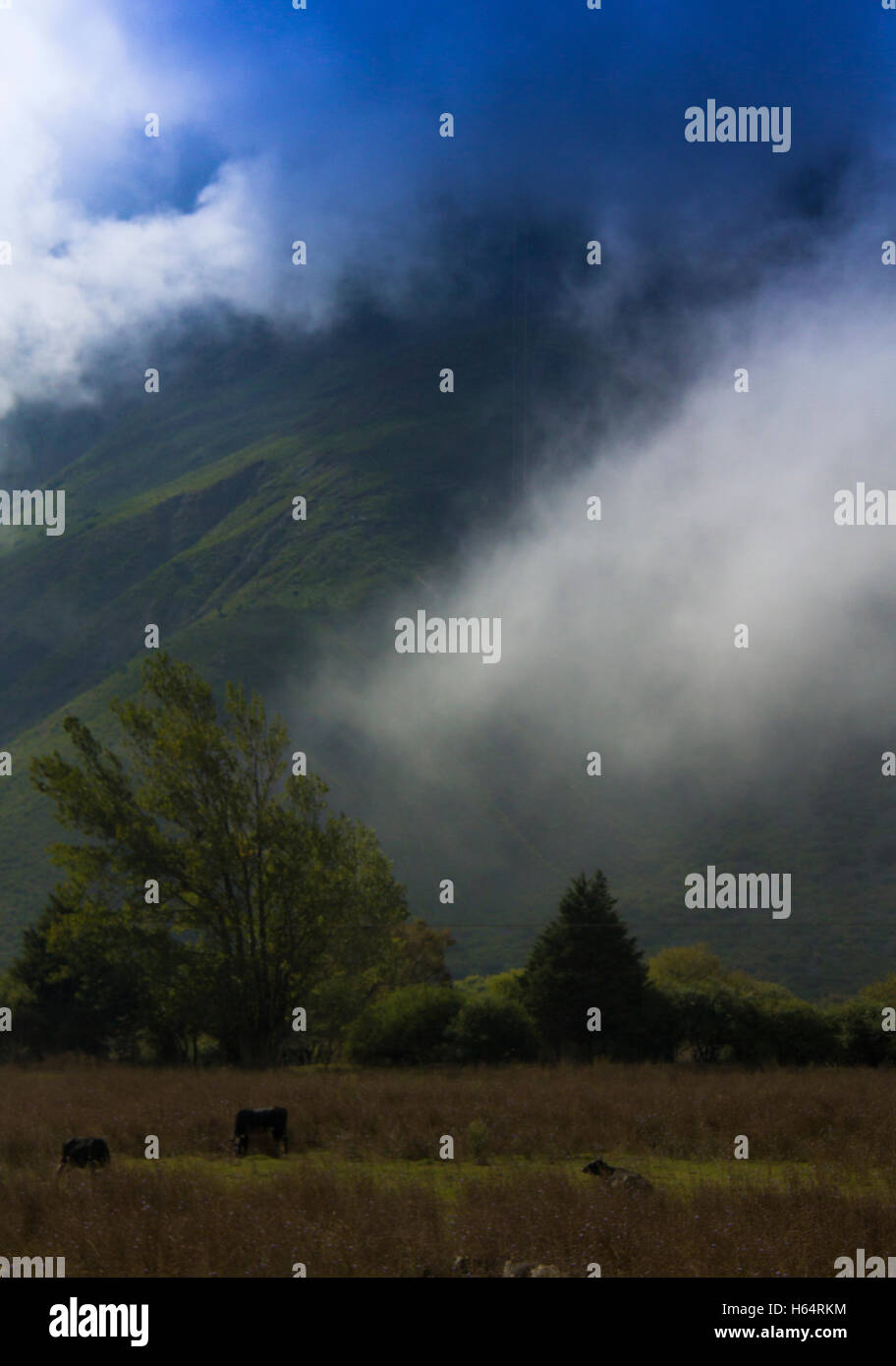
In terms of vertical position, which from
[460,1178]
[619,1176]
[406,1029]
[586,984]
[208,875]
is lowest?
[460,1178]

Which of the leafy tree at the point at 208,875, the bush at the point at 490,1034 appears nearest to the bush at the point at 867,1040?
the bush at the point at 490,1034

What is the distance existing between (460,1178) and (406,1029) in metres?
18.8

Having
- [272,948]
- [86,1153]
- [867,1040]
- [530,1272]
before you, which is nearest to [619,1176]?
[530,1272]

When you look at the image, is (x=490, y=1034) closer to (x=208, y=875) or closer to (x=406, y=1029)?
(x=406, y=1029)

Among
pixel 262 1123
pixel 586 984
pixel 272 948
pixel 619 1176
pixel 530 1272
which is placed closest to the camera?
pixel 530 1272

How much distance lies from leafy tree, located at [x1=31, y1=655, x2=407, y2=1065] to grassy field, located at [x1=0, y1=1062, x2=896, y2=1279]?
10.3m

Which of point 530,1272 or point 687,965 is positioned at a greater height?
point 687,965

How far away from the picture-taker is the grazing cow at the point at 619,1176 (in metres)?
13.4

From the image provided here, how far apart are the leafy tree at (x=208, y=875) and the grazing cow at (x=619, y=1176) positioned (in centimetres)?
2357

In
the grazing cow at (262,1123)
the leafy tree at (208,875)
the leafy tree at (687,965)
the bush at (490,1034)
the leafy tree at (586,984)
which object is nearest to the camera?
the grazing cow at (262,1123)

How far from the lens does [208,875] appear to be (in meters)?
37.5

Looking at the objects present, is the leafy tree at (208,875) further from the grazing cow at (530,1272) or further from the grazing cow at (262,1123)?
the grazing cow at (530,1272)
